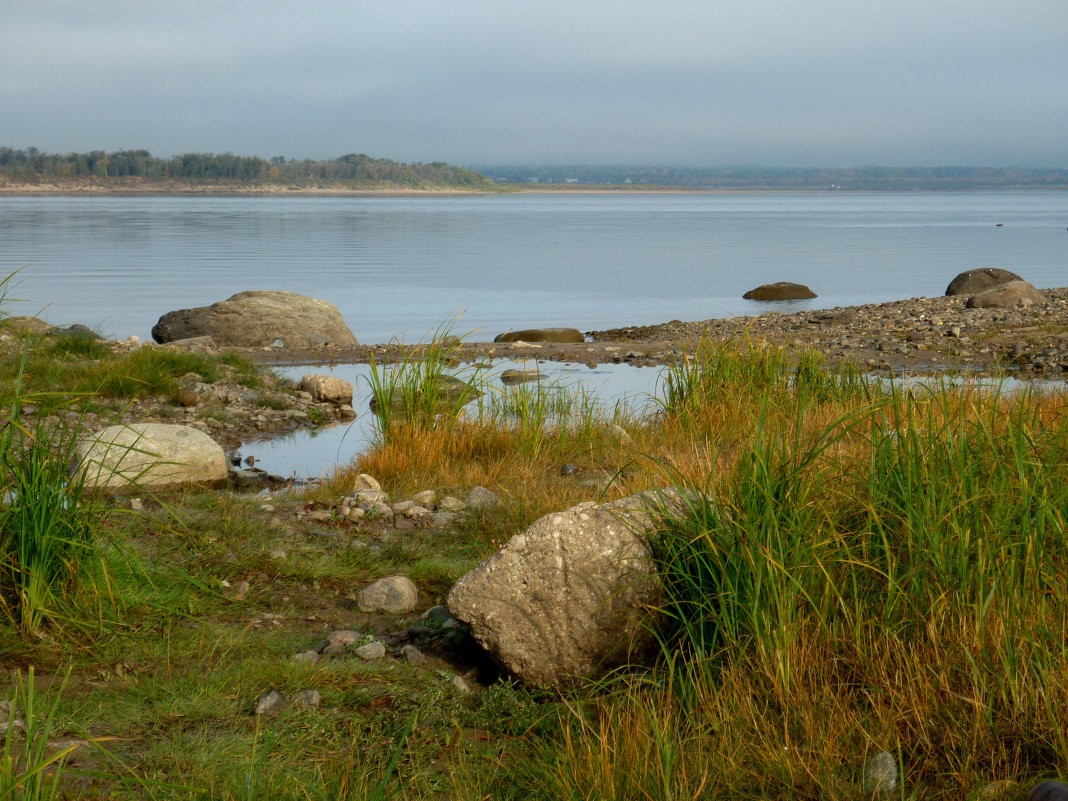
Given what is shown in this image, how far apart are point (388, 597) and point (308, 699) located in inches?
42.5

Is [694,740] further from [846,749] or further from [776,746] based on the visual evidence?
[846,749]

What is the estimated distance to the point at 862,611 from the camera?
3.34m

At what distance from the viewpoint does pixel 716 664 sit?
3.35m

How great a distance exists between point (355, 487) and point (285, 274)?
2514 centimetres

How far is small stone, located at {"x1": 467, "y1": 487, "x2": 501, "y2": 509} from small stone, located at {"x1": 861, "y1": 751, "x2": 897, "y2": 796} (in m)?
3.34

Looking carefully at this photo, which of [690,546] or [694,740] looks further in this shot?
[690,546]

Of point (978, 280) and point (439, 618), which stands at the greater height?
point (978, 280)

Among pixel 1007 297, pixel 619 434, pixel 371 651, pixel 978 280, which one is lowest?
pixel 371 651

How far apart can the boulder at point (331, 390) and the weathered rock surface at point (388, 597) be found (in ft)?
22.4

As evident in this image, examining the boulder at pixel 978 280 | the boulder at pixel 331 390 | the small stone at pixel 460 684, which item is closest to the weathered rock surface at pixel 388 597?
the small stone at pixel 460 684

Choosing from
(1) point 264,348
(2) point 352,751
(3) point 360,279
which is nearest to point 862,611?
(2) point 352,751

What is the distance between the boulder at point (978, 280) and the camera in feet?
76.1

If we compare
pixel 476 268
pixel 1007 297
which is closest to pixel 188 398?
pixel 1007 297

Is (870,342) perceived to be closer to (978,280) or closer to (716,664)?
(978,280)
